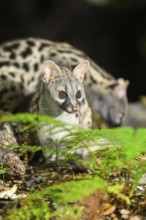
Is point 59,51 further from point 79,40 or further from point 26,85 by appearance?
point 79,40

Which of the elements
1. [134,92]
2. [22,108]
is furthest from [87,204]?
[134,92]

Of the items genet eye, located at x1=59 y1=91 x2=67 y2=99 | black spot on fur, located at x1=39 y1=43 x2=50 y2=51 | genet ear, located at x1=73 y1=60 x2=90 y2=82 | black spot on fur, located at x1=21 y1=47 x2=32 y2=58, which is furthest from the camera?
black spot on fur, located at x1=39 y1=43 x2=50 y2=51

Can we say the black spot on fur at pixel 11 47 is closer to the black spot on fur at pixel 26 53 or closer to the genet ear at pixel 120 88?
the black spot on fur at pixel 26 53

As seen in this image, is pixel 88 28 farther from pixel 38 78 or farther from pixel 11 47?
pixel 38 78

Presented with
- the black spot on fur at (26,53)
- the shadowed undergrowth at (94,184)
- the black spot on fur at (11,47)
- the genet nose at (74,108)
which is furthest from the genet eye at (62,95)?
the black spot on fur at (11,47)

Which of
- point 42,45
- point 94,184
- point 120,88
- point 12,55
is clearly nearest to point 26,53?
point 12,55

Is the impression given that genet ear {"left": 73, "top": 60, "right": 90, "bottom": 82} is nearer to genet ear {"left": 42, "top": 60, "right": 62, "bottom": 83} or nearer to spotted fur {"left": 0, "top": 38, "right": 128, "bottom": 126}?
genet ear {"left": 42, "top": 60, "right": 62, "bottom": 83}

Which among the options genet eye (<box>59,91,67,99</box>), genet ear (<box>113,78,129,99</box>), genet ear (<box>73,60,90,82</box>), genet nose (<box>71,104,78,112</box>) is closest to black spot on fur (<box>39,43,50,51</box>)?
genet ear (<box>113,78,129,99</box>)
